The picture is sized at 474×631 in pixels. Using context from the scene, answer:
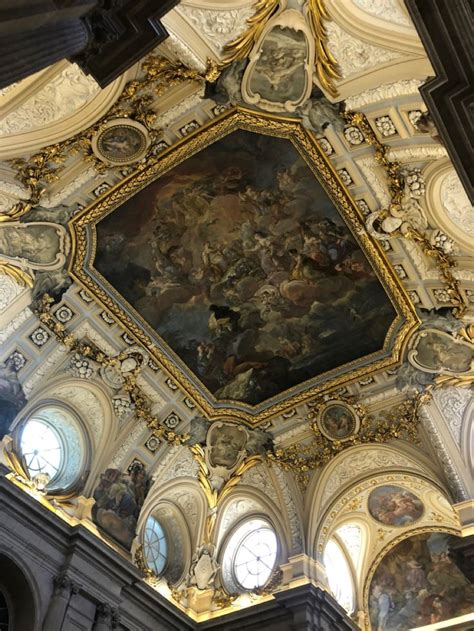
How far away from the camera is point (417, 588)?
55.6 ft

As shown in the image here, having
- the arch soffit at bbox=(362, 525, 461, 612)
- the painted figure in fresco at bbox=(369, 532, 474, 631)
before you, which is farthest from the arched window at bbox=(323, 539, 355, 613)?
the painted figure in fresco at bbox=(369, 532, 474, 631)

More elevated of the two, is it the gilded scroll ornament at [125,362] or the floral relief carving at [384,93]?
the floral relief carving at [384,93]

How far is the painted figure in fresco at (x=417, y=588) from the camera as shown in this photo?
53.6 feet

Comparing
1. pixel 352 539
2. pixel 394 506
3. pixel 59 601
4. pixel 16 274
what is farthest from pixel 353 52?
pixel 352 539

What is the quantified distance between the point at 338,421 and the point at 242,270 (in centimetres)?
483

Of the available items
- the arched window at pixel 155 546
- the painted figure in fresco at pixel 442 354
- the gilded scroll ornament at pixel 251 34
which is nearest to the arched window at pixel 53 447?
the arched window at pixel 155 546

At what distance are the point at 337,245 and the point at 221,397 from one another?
5.12 m

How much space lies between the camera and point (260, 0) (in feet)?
32.0

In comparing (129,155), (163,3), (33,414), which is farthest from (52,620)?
(163,3)

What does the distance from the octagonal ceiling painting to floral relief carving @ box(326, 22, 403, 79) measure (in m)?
1.68

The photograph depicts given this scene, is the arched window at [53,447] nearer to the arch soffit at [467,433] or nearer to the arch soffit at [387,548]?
the arch soffit at [387,548]

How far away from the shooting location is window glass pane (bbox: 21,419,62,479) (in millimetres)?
13828

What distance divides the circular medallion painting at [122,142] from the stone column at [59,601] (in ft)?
26.9

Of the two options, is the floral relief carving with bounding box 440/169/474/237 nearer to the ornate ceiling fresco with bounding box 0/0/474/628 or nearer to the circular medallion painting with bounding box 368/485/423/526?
the ornate ceiling fresco with bounding box 0/0/474/628
